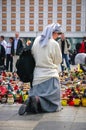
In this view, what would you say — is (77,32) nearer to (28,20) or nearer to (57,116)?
(28,20)

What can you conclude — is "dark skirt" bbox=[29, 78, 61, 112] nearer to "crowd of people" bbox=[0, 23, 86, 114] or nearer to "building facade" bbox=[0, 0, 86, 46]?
"crowd of people" bbox=[0, 23, 86, 114]

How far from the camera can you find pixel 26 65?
33.8ft

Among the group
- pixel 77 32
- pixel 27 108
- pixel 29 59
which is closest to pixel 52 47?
pixel 29 59

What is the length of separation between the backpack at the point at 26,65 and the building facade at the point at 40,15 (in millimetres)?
75725

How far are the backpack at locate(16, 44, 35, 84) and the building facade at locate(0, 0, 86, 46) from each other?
75725mm

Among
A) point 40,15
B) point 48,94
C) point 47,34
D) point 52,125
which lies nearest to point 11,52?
point 47,34

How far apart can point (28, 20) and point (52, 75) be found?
252 feet

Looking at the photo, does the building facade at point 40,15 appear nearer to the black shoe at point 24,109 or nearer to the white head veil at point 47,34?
the white head veil at point 47,34

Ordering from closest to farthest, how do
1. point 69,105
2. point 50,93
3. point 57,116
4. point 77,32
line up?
point 57,116 < point 50,93 < point 69,105 < point 77,32

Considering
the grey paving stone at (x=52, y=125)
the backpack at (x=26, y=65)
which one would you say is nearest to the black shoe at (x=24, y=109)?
the backpack at (x=26, y=65)

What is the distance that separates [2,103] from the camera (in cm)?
1145

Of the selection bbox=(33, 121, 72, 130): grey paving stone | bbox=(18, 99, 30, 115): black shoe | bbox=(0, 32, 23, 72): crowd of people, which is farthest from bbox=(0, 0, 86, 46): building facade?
bbox=(33, 121, 72, 130): grey paving stone

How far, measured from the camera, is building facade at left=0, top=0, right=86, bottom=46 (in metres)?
86.9

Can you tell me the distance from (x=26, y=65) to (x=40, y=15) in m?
77.6
